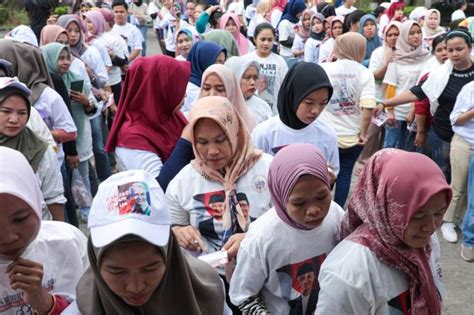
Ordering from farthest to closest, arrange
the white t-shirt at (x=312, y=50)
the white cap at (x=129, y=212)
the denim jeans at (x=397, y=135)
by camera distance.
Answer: the white t-shirt at (x=312, y=50) → the denim jeans at (x=397, y=135) → the white cap at (x=129, y=212)

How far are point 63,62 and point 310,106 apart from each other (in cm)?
248

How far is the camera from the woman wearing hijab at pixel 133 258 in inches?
64.1

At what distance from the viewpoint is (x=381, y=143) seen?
7.39 metres

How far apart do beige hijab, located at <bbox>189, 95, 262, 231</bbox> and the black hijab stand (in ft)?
3.33

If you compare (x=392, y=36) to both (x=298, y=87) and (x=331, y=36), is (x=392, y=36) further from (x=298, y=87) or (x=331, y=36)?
(x=298, y=87)

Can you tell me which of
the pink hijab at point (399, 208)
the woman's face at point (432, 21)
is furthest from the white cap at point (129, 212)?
the woman's face at point (432, 21)

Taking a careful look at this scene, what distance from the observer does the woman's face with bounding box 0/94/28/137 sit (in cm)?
313

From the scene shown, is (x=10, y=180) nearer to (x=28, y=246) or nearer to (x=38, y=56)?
(x=28, y=246)

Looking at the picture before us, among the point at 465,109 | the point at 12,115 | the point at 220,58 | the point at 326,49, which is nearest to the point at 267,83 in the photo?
the point at 220,58

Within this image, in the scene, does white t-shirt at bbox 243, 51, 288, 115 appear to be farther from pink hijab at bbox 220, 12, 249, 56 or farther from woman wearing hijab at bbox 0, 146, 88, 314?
woman wearing hijab at bbox 0, 146, 88, 314

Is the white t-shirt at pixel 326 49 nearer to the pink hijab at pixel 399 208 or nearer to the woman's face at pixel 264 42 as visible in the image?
the woman's face at pixel 264 42

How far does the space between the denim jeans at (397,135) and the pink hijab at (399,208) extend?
4.74 metres

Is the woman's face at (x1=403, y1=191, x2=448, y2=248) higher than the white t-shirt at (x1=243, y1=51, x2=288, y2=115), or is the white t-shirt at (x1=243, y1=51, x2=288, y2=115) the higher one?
the woman's face at (x1=403, y1=191, x2=448, y2=248)

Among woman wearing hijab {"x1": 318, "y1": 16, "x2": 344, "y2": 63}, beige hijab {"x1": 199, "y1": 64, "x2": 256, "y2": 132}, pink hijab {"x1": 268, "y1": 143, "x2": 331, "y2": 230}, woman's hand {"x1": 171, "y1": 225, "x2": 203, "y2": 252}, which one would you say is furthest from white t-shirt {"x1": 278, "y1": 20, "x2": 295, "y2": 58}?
pink hijab {"x1": 268, "y1": 143, "x2": 331, "y2": 230}
